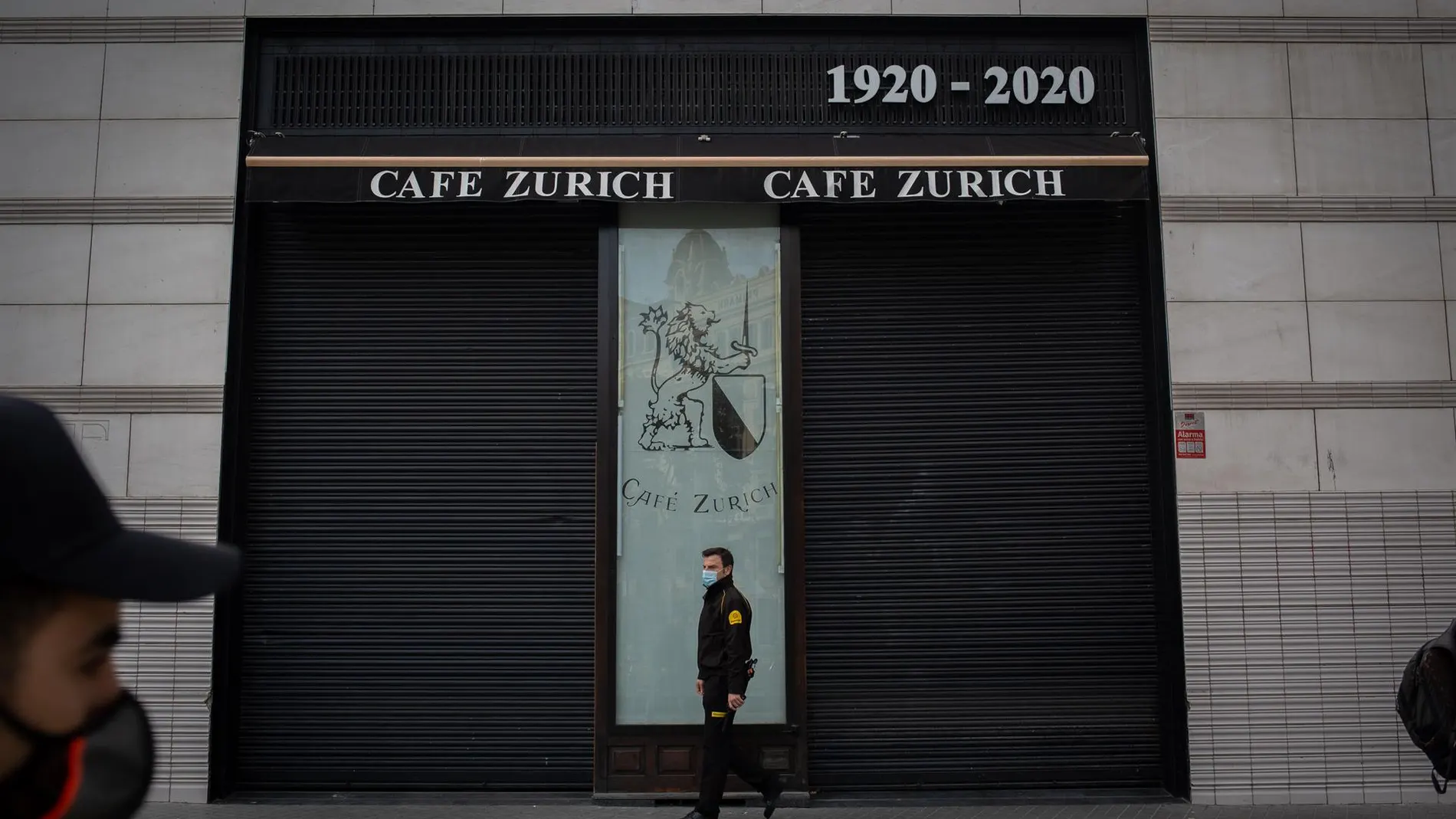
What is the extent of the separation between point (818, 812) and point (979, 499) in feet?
9.70

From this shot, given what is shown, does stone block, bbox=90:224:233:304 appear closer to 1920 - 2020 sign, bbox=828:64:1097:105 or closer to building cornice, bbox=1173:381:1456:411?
1920 - 2020 sign, bbox=828:64:1097:105

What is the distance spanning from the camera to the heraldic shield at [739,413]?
907 centimetres

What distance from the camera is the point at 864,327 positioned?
931cm

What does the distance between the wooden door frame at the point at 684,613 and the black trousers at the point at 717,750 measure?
2.84 feet

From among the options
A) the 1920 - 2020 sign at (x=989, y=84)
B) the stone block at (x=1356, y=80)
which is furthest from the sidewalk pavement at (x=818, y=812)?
the 1920 - 2020 sign at (x=989, y=84)

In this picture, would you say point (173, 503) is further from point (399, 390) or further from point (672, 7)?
point (672, 7)

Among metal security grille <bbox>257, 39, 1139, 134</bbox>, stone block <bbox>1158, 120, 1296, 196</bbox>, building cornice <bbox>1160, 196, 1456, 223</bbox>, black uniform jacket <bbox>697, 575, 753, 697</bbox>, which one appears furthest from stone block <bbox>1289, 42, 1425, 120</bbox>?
black uniform jacket <bbox>697, 575, 753, 697</bbox>

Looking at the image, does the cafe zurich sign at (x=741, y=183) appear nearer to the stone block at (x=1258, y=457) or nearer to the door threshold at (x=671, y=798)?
the stone block at (x=1258, y=457)

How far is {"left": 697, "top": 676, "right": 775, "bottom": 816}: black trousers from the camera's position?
7598 millimetres

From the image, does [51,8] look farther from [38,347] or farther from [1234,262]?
[1234,262]

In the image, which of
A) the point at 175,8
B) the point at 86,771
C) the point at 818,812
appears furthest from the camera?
the point at 175,8

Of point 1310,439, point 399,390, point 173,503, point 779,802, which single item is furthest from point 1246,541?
point 173,503

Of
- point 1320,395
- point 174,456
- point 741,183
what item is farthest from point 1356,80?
point 174,456

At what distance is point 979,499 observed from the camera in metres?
9.15
